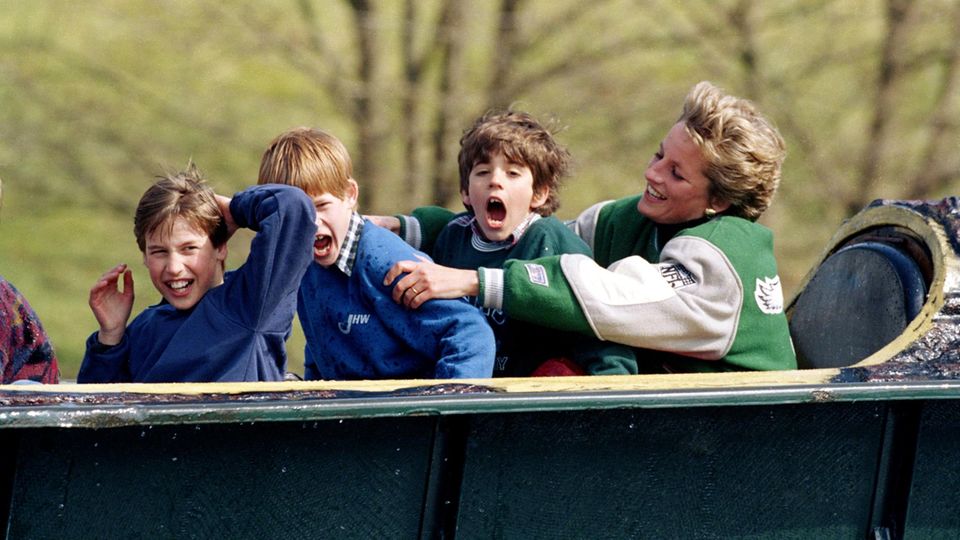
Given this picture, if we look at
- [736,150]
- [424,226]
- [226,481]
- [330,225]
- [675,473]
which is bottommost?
[226,481]

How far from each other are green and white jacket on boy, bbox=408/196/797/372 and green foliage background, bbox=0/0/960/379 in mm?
5097

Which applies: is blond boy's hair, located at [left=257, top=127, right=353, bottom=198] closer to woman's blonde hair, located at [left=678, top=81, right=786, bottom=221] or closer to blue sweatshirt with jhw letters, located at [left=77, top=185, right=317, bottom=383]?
blue sweatshirt with jhw letters, located at [left=77, top=185, right=317, bottom=383]

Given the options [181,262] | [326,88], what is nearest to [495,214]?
[181,262]

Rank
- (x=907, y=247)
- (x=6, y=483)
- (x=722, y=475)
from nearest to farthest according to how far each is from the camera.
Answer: (x=6, y=483) → (x=722, y=475) → (x=907, y=247)

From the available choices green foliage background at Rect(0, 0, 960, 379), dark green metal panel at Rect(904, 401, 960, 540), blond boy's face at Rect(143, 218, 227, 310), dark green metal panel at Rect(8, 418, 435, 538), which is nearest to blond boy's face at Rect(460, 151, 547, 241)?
blond boy's face at Rect(143, 218, 227, 310)

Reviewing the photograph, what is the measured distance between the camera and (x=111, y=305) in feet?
10.6

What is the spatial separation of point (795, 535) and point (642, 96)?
6.27m

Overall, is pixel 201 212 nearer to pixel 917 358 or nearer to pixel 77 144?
pixel 917 358

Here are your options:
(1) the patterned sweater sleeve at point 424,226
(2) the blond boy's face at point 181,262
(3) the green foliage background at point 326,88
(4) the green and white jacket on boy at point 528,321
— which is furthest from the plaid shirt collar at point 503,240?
(3) the green foliage background at point 326,88

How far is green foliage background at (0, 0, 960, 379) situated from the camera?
861 cm

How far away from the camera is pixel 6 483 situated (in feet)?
7.82

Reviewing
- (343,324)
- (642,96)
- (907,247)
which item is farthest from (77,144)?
(907,247)

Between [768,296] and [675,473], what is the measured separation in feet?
2.31

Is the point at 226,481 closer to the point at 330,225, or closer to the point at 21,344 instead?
the point at 330,225
